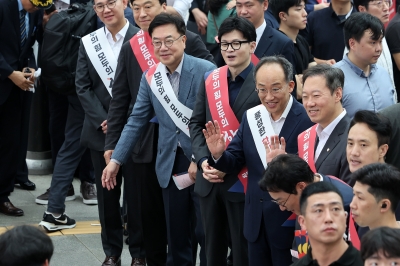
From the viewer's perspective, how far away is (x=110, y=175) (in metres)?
6.03

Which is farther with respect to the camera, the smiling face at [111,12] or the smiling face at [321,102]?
the smiling face at [111,12]

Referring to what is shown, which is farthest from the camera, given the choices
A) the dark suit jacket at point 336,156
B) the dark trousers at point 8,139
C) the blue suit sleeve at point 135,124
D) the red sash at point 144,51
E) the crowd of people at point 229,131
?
the dark trousers at point 8,139

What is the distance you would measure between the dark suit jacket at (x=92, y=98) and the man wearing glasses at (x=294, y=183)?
2370mm

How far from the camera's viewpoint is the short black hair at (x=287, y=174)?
4.41m

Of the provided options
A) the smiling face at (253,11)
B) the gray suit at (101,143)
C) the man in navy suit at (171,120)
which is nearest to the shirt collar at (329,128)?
the man in navy suit at (171,120)

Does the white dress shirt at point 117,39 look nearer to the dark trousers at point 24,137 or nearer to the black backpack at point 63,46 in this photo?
the black backpack at point 63,46

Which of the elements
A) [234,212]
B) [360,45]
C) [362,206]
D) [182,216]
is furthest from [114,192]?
[362,206]

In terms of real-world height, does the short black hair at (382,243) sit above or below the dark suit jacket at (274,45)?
below

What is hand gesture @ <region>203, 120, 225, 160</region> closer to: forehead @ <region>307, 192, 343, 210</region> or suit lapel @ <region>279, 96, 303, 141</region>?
suit lapel @ <region>279, 96, 303, 141</region>

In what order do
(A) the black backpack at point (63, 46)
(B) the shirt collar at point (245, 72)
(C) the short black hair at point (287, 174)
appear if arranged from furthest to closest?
(A) the black backpack at point (63, 46)
(B) the shirt collar at point (245, 72)
(C) the short black hair at point (287, 174)

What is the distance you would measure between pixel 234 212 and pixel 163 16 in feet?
4.96

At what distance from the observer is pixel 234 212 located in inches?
214

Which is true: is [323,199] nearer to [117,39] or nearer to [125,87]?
[125,87]

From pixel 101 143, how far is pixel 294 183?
2.51 m
